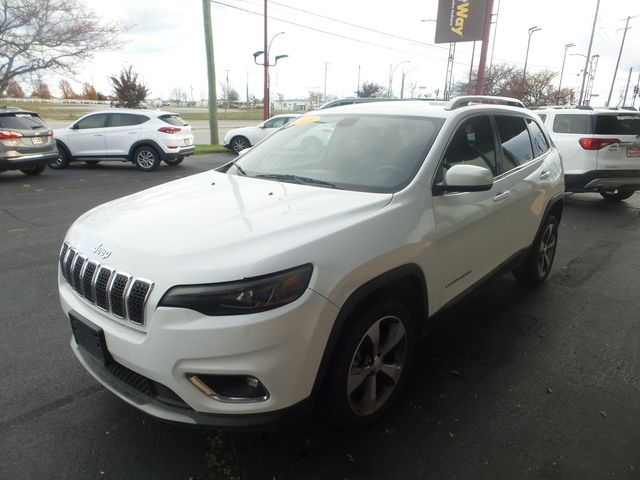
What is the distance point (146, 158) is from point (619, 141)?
11.1 metres

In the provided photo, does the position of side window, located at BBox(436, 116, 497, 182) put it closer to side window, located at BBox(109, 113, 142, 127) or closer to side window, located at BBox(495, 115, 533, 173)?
side window, located at BBox(495, 115, 533, 173)

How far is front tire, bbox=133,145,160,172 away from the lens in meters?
12.5

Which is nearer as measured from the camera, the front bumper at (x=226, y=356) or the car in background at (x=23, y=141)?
the front bumper at (x=226, y=356)

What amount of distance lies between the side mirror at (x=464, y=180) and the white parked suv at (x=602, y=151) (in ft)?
23.3

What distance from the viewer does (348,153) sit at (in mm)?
3146

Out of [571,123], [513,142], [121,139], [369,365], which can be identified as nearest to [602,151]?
[571,123]

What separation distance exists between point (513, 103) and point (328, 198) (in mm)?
2926

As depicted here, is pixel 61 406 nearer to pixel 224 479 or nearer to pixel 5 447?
pixel 5 447

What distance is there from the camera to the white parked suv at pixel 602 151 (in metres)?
8.30

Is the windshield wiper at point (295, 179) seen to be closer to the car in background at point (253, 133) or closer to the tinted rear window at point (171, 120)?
the tinted rear window at point (171, 120)

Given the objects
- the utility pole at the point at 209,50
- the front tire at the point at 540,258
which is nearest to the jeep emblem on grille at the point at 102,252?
the front tire at the point at 540,258

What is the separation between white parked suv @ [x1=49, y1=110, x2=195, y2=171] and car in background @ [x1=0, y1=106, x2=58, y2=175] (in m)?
1.64

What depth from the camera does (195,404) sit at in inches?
76.9

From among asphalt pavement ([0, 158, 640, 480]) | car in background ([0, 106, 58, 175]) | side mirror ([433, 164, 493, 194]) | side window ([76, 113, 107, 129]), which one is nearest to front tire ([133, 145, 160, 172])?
side window ([76, 113, 107, 129])
